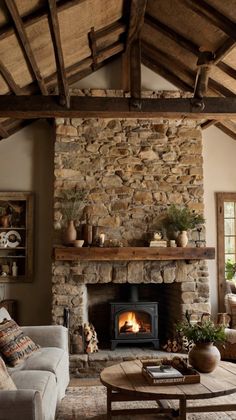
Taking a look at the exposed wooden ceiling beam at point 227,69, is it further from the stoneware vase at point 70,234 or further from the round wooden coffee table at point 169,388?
the round wooden coffee table at point 169,388

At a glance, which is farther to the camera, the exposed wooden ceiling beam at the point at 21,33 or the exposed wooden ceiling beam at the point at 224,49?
the exposed wooden ceiling beam at the point at 224,49

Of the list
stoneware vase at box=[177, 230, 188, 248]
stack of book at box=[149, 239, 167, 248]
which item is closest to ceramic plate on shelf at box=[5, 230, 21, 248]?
stack of book at box=[149, 239, 167, 248]

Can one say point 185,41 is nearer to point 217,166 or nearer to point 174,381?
point 217,166

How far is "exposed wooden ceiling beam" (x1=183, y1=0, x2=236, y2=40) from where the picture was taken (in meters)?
4.77

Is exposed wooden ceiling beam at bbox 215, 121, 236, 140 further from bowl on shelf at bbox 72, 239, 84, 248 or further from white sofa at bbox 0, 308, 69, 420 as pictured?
white sofa at bbox 0, 308, 69, 420

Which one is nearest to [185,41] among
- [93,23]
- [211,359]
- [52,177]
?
[93,23]

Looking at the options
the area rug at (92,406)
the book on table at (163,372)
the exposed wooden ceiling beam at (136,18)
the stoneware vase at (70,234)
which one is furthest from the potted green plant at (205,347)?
the exposed wooden ceiling beam at (136,18)

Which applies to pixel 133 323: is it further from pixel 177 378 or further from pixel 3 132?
pixel 3 132

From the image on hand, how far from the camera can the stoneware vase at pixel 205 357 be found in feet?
11.9

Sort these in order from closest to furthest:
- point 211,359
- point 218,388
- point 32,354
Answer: point 218,388, point 211,359, point 32,354

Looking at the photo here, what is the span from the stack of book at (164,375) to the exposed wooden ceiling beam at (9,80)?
3397 mm

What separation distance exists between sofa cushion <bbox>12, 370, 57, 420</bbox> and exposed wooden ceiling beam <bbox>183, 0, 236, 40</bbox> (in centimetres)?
374

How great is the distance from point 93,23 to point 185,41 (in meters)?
1.16

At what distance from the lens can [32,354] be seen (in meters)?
4.21
